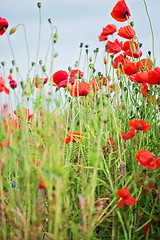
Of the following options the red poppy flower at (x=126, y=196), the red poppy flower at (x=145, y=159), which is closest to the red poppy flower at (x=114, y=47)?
the red poppy flower at (x=145, y=159)

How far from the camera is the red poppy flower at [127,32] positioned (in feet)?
5.49

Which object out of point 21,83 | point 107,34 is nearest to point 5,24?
point 21,83

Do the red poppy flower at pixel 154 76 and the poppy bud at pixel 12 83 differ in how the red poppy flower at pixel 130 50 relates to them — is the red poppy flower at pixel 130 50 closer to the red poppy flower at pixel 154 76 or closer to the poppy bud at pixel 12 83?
the red poppy flower at pixel 154 76

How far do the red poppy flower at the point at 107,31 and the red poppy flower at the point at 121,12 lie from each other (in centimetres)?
6

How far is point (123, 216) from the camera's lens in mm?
1150

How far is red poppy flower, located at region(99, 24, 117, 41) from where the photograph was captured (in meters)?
1.76

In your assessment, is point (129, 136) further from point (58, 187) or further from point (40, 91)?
point (58, 187)

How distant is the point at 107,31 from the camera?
1777 mm

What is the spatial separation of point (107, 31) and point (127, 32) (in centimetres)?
15

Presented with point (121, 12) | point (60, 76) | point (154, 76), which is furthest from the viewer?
point (121, 12)

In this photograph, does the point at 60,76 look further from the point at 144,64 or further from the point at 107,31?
the point at 144,64

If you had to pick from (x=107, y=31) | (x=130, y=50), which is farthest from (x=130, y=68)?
(x=107, y=31)

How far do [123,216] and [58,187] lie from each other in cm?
49

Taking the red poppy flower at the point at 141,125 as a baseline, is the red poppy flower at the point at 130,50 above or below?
above
